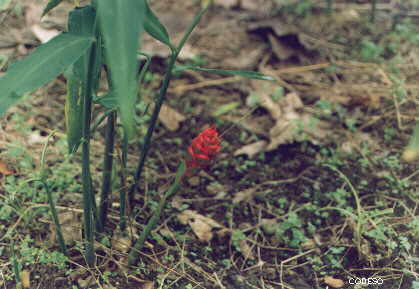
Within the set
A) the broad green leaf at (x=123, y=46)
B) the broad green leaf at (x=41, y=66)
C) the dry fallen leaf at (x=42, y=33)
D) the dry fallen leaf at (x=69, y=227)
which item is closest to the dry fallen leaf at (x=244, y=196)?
the dry fallen leaf at (x=69, y=227)

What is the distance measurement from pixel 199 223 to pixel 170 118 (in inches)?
21.3

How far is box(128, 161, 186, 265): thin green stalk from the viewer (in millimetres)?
1139

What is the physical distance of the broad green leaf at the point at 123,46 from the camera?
0.62m

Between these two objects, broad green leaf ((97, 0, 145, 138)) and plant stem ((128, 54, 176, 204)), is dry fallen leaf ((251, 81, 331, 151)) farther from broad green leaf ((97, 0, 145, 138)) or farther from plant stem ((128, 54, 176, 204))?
broad green leaf ((97, 0, 145, 138))

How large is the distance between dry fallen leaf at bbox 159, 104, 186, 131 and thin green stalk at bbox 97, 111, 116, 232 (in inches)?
22.7

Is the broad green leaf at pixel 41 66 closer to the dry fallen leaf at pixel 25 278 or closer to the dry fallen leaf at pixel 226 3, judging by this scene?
the dry fallen leaf at pixel 25 278

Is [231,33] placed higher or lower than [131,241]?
higher

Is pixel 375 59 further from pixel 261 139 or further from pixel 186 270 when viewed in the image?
pixel 186 270

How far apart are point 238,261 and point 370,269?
1.22 feet

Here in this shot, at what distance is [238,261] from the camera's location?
1.35 metres

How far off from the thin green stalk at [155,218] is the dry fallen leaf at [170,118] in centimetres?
59

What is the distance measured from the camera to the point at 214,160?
1670 millimetres

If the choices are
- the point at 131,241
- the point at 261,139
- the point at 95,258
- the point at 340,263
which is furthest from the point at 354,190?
the point at 95,258

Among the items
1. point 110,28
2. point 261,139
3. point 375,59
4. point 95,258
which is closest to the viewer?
point 110,28
